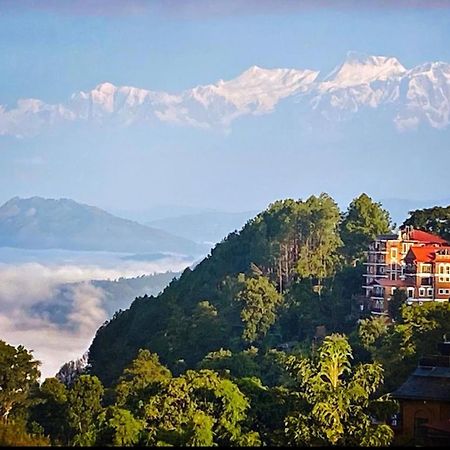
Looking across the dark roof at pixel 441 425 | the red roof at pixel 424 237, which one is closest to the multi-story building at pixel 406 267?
the red roof at pixel 424 237

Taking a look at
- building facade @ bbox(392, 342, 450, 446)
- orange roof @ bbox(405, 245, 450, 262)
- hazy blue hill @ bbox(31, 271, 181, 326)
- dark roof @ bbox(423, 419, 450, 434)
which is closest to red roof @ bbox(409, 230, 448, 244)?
orange roof @ bbox(405, 245, 450, 262)

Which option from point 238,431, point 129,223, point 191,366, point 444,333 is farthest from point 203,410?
point 129,223

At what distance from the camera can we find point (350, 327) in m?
37.0

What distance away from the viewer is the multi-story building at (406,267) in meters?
35.2

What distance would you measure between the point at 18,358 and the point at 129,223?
6432 centimetres

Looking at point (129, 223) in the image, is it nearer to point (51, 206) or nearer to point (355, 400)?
point (51, 206)

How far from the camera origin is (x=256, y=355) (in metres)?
34.7

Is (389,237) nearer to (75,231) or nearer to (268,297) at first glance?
(268,297)

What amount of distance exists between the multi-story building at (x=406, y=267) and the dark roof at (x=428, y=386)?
15.3 m

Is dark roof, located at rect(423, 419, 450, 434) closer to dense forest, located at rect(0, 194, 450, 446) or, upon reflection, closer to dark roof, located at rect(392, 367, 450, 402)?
dark roof, located at rect(392, 367, 450, 402)

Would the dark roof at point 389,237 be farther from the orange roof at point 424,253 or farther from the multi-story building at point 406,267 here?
the orange roof at point 424,253

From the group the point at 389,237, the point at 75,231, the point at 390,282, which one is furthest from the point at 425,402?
the point at 75,231

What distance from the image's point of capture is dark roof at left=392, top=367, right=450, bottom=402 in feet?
61.8

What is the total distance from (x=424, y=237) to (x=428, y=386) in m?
17.9
